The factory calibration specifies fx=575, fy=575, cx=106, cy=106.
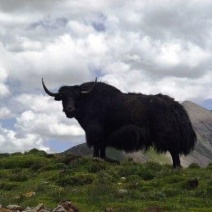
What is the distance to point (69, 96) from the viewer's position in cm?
2447

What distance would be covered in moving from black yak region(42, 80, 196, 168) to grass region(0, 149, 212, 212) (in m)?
1.60

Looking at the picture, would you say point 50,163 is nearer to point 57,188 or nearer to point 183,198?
point 57,188

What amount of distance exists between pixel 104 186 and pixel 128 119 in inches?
308

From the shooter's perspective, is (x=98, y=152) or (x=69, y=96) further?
(x=69, y=96)

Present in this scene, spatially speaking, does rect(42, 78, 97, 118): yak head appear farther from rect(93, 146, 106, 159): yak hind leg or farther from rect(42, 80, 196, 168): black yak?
rect(93, 146, 106, 159): yak hind leg

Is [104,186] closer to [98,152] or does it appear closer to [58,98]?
[98,152]

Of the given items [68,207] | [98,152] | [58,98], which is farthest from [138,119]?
[68,207]

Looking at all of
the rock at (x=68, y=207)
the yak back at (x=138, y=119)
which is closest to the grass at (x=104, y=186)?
the rock at (x=68, y=207)

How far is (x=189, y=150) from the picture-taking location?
23609mm

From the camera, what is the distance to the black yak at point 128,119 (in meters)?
22.9

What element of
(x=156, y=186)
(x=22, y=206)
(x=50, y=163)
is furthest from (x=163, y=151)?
(x=22, y=206)

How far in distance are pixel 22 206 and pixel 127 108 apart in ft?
34.3

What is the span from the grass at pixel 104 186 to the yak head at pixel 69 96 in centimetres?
284

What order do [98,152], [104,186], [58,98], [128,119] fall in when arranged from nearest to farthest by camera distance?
[104,186], [128,119], [98,152], [58,98]
